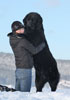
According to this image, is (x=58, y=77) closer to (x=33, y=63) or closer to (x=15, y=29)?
(x=33, y=63)

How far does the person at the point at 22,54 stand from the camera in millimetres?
7117

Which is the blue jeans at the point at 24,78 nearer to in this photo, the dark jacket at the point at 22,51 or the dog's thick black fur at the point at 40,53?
the dark jacket at the point at 22,51

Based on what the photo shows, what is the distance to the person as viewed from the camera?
7117 mm

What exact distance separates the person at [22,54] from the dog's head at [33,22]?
0.28 m

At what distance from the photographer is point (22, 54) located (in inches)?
281

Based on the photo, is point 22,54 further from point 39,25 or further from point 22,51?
point 39,25

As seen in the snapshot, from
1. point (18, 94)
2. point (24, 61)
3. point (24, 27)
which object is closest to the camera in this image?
point (18, 94)

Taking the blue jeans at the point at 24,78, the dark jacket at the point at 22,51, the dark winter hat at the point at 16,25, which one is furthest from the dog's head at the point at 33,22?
the blue jeans at the point at 24,78

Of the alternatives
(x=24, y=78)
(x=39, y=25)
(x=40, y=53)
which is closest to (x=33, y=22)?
(x=39, y=25)

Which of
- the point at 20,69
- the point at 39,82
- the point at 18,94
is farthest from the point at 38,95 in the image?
the point at 39,82

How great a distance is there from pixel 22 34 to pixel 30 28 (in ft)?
1.36

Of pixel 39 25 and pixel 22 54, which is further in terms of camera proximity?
pixel 39 25

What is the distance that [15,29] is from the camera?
7402 millimetres

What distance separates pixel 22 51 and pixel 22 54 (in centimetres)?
7
